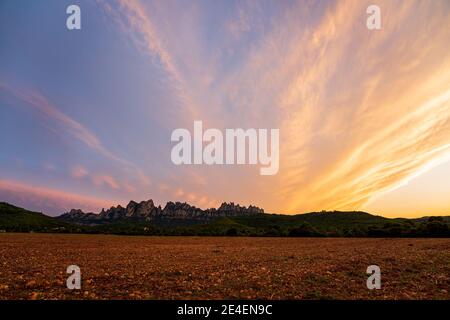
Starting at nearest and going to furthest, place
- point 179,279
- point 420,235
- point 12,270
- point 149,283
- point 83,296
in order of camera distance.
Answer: point 83,296 < point 149,283 < point 179,279 < point 12,270 < point 420,235

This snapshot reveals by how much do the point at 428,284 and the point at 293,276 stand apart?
6.74 metres

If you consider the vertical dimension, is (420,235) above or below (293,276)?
below

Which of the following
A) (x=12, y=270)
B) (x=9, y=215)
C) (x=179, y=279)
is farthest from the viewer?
(x=9, y=215)

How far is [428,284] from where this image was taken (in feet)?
51.9
